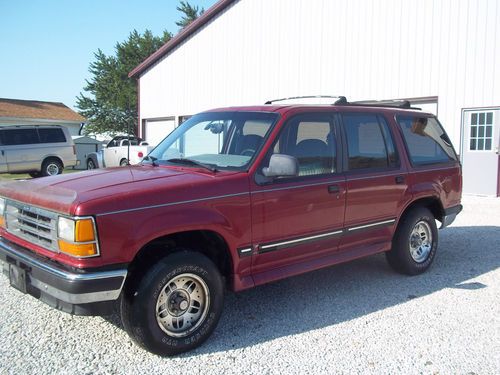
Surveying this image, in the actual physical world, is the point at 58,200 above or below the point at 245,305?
above

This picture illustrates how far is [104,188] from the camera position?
3.51 meters

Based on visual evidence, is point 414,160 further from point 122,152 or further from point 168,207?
point 122,152

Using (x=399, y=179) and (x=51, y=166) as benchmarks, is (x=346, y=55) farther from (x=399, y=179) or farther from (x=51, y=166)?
(x=51, y=166)

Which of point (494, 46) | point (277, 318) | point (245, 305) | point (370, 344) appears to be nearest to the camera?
point (370, 344)

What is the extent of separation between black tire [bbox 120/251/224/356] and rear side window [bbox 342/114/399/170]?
75.4 inches

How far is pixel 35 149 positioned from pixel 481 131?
14522 millimetres

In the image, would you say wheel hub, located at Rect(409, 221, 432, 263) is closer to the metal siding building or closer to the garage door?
the metal siding building

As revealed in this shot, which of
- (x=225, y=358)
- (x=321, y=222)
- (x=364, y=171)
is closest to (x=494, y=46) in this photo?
(x=364, y=171)

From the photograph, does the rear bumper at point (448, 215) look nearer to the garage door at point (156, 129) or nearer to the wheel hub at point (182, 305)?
the wheel hub at point (182, 305)

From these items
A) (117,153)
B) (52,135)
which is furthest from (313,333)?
(117,153)

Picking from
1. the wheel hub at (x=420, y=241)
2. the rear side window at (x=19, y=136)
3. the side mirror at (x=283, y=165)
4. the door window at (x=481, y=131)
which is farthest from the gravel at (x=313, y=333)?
the rear side window at (x=19, y=136)

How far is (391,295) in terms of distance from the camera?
5.00 metres

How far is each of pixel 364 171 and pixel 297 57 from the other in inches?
461

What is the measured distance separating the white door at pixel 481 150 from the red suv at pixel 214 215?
24.7ft
